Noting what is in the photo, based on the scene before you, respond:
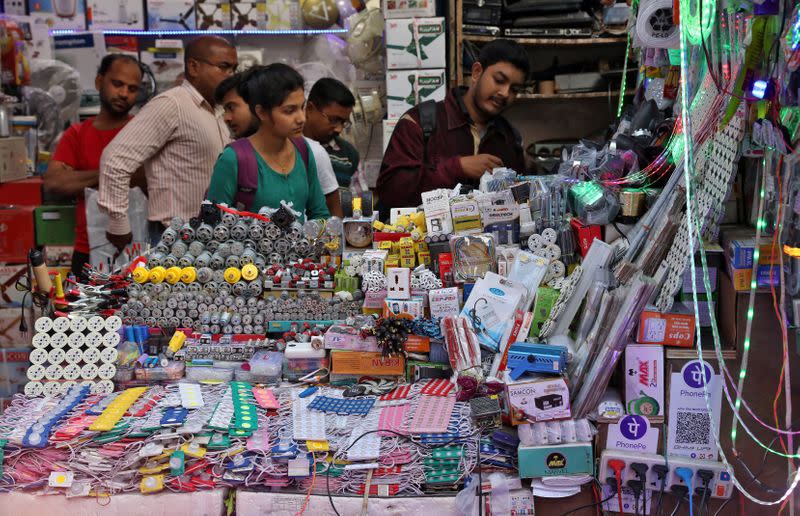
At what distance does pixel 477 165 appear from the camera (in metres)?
3.87

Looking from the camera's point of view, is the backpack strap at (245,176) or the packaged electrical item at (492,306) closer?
the packaged electrical item at (492,306)

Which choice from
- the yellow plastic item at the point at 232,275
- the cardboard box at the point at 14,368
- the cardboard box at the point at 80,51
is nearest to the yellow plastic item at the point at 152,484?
the yellow plastic item at the point at 232,275

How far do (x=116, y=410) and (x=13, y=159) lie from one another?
11.0ft

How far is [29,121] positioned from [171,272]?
324 cm

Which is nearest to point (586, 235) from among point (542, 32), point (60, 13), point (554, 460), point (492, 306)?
point (492, 306)

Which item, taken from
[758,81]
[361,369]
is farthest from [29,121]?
[758,81]

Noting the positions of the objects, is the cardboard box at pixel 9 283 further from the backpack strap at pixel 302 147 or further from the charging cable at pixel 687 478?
the charging cable at pixel 687 478

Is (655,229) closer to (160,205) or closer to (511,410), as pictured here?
(511,410)

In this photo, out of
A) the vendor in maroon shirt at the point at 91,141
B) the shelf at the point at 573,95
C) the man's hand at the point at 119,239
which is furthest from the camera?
the shelf at the point at 573,95

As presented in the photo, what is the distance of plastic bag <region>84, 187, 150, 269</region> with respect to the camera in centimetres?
432

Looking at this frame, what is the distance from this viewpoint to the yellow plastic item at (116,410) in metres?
2.57

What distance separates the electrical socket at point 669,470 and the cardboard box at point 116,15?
4889 millimetres

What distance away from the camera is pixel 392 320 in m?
2.84

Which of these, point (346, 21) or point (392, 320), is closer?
point (392, 320)
